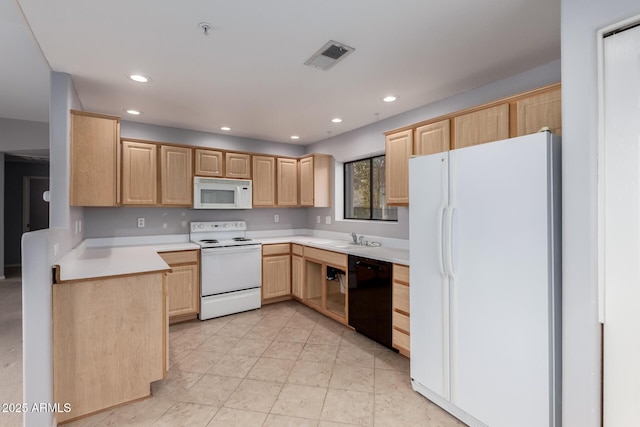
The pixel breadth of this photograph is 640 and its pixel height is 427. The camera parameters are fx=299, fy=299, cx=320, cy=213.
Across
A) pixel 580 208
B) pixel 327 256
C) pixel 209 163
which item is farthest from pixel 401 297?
pixel 209 163

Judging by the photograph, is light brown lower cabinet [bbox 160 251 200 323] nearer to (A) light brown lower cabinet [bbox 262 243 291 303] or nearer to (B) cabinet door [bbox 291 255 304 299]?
(A) light brown lower cabinet [bbox 262 243 291 303]

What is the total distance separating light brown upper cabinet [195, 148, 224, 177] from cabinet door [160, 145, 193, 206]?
0.33 feet

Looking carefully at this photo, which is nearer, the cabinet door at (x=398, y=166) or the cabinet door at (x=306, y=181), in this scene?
the cabinet door at (x=398, y=166)

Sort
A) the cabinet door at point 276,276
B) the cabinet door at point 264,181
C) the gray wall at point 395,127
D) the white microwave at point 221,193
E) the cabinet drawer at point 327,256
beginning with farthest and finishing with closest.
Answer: the cabinet door at point 264,181 → the cabinet door at point 276,276 → the white microwave at point 221,193 → the cabinet drawer at point 327,256 → the gray wall at point 395,127

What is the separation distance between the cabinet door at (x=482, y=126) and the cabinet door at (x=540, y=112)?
0.10 meters

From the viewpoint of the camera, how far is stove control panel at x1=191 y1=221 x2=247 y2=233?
4172 mm

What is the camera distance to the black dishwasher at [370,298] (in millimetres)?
2838

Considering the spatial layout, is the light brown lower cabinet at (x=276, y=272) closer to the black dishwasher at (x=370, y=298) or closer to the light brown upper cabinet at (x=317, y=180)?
the light brown upper cabinet at (x=317, y=180)

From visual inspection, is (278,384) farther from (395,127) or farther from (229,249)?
(395,127)

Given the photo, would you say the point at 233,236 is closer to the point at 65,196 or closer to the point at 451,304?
the point at 65,196

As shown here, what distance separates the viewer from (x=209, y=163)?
4.04 m

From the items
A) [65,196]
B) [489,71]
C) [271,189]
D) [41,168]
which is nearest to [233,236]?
[271,189]

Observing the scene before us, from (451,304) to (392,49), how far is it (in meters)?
1.82

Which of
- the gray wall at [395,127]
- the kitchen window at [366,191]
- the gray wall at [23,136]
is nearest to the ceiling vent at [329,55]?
the gray wall at [395,127]
